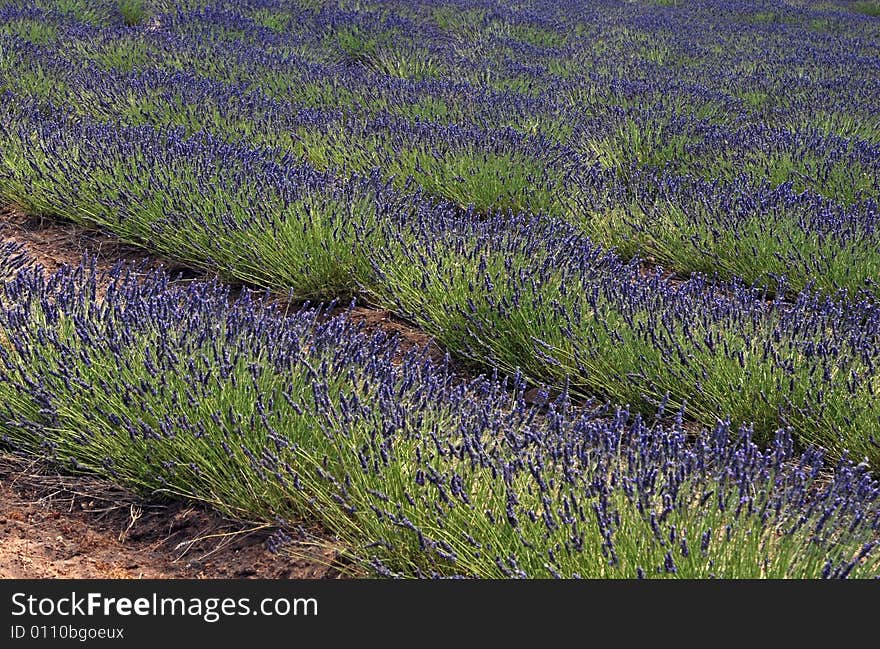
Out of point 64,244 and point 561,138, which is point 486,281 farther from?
point 561,138

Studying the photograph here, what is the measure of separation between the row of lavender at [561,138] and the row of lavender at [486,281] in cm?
37

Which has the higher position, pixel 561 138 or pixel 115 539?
pixel 561 138

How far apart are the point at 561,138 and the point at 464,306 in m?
2.69

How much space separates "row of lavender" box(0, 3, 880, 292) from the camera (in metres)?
4.05

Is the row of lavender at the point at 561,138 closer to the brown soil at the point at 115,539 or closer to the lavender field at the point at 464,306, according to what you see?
the lavender field at the point at 464,306

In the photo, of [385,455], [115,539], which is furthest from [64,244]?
[385,455]

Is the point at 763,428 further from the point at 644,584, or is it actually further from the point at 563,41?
the point at 563,41

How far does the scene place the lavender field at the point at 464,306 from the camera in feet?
6.65

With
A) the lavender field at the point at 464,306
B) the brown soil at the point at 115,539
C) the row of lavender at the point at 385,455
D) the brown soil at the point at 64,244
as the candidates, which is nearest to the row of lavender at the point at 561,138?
the lavender field at the point at 464,306

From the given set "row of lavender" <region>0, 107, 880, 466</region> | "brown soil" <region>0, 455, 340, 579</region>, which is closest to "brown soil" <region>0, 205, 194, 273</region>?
"row of lavender" <region>0, 107, 880, 466</region>

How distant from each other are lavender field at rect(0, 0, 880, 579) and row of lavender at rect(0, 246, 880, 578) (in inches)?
0.4

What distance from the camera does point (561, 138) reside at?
223 inches

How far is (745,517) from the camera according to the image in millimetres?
1899

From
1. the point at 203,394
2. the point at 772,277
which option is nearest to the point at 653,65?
the point at 772,277
